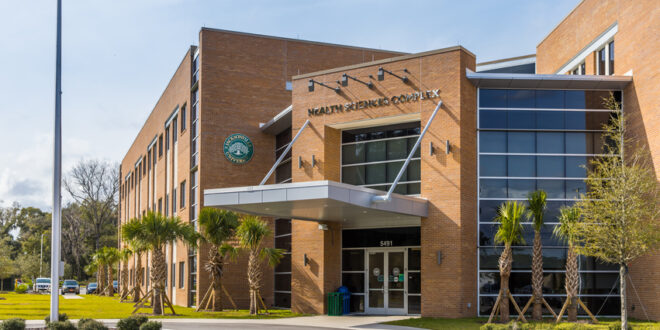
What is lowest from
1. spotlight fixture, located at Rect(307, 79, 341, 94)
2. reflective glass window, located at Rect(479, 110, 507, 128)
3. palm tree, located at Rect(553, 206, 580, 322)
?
palm tree, located at Rect(553, 206, 580, 322)

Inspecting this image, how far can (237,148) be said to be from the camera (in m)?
35.6

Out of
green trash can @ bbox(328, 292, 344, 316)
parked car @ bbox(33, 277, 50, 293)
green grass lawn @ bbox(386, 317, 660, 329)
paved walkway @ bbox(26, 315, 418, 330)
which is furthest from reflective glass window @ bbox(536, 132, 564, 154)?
parked car @ bbox(33, 277, 50, 293)

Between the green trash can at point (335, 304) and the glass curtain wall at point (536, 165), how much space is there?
222 inches

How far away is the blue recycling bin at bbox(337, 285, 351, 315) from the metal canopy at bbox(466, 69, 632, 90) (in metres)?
9.75

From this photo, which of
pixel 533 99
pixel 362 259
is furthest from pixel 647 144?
pixel 362 259

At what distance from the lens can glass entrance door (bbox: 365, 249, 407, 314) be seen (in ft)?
90.6

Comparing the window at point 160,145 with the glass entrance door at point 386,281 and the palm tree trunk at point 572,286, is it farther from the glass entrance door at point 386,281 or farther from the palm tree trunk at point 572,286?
the palm tree trunk at point 572,286

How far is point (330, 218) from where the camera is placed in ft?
90.0

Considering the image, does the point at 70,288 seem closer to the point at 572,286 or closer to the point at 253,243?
the point at 253,243

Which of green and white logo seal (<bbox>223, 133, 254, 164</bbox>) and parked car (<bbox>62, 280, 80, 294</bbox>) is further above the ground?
green and white logo seal (<bbox>223, 133, 254, 164</bbox>)

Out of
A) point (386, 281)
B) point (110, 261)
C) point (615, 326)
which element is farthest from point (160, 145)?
point (615, 326)

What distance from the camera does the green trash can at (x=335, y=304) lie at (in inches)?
1089

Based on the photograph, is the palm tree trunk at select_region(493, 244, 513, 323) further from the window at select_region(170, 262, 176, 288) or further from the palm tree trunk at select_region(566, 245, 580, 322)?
the window at select_region(170, 262, 176, 288)

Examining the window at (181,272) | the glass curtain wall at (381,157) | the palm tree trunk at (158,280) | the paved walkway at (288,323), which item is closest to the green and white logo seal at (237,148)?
the palm tree trunk at (158,280)
